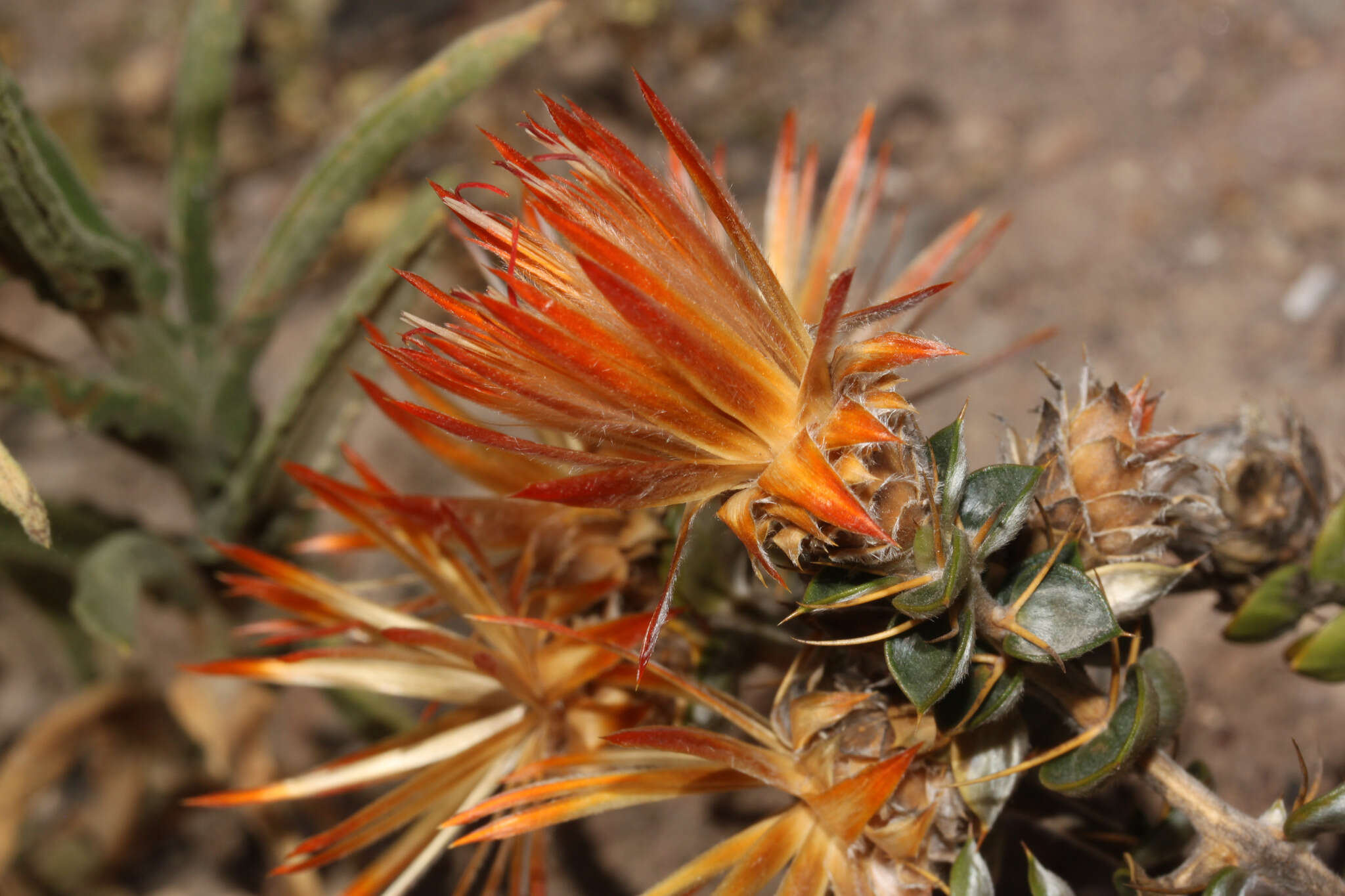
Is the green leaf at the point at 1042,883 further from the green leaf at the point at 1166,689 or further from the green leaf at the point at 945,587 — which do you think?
the green leaf at the point at 945,587

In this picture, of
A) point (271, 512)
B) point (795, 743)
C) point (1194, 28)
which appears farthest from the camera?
point (1194, 28)

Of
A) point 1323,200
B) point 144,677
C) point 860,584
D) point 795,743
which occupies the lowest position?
point 144,677

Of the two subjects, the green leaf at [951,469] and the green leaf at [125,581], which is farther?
the green leaf at [125,581]

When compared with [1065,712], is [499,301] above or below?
above

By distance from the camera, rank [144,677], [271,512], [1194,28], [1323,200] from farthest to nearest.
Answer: [1194,28]
[1323,200]
[144,677]
[271,512]

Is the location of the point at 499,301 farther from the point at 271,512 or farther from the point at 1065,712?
the point at 271,512

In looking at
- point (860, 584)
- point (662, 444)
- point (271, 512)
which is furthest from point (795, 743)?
point (271, 512)

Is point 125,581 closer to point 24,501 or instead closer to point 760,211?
point 24,501

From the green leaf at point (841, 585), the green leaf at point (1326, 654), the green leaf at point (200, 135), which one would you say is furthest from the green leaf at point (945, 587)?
the green leaf at point (200, 135)
